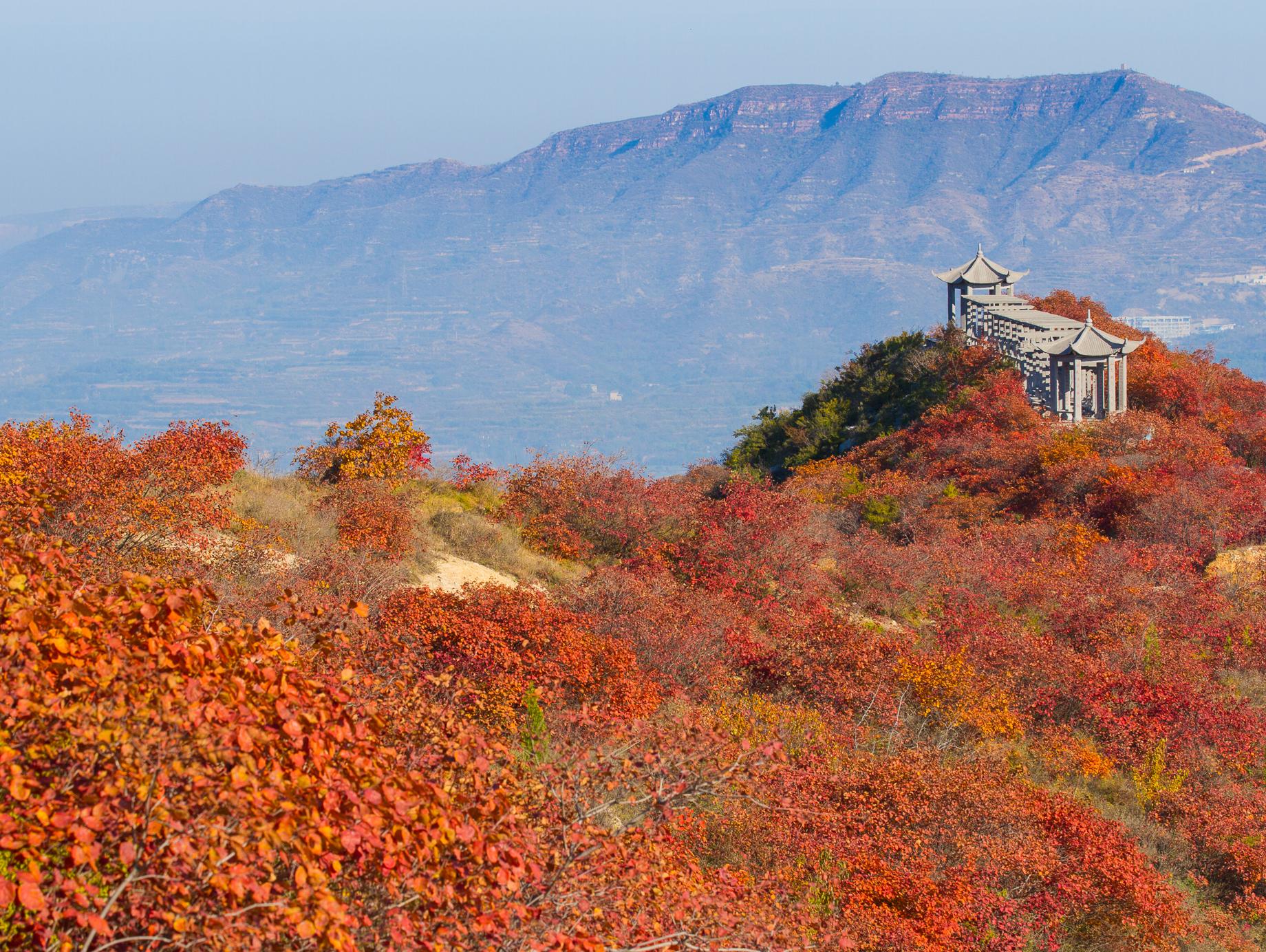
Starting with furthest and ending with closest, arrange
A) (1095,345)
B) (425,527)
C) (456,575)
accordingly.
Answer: (1095,345), (425,527), (456,575)

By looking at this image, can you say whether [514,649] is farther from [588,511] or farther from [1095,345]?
[1095,345]

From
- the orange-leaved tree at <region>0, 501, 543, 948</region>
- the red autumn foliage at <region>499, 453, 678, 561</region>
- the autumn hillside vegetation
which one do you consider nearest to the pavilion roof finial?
the autumn hillside vegetation

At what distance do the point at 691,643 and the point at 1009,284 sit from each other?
136 feet

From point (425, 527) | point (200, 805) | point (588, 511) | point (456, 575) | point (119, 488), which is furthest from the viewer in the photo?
point (588, 511)

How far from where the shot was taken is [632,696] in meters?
14.4

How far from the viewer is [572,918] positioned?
669 cm

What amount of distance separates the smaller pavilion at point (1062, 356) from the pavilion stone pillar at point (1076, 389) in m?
0.02

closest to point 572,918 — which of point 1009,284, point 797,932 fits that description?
→ point 797,932

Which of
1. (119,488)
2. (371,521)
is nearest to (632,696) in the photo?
(119,488)

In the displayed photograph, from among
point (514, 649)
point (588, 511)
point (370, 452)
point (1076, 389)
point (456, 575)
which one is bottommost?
point (456, 575)

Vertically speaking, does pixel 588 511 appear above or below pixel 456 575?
above

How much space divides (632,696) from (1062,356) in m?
28.6

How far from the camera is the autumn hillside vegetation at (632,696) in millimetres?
5355

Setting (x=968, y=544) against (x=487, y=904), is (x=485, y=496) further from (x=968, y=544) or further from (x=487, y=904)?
(x=487, y=904)
